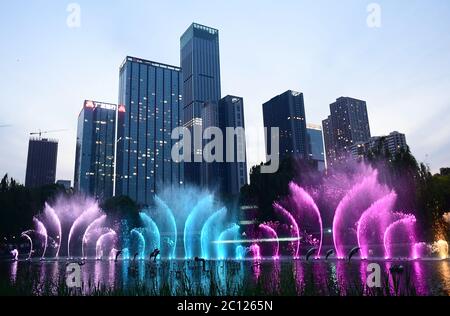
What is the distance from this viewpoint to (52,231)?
2640 inches

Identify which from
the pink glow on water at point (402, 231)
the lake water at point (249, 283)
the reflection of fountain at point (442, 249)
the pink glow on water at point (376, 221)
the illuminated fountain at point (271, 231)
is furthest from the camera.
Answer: the pink glow on water at point (402, 231)

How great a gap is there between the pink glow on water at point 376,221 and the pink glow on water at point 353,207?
814 mm

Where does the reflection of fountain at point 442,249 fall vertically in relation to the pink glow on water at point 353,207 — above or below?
below

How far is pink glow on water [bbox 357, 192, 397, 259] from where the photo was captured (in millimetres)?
45688

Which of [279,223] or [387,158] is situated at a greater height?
[387,158]

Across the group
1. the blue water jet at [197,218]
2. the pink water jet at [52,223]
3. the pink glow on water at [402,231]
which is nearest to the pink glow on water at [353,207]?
the pink glow on water at [402,231]

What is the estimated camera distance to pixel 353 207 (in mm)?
50625

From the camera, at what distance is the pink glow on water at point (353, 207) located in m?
44.1

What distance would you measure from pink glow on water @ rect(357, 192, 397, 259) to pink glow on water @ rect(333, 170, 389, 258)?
814 millimetres

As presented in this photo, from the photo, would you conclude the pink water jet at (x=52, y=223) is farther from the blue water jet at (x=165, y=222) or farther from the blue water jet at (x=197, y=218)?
the blue water jet at (x=197, y=218)

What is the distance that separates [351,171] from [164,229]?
42.1m

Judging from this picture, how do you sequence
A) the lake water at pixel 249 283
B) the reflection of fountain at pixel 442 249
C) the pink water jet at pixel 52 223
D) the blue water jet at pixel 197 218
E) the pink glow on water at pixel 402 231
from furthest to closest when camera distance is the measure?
the pink water jet at pixel 52 223 → the blue water jet at pixel 197 218 → the pink glow on water at pixel 402 231 → the reflection of fountain at pixel 442 249 → the lake water at pixel 249 283
